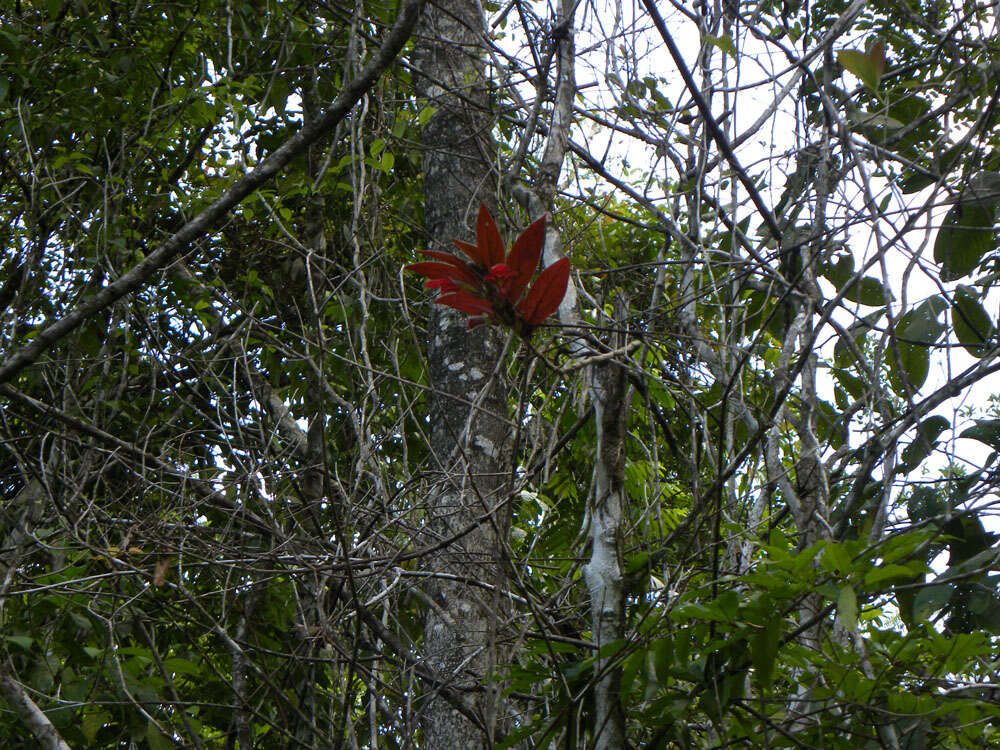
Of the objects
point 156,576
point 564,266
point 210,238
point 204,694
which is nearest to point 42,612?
point 204,694

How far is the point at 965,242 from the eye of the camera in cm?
164

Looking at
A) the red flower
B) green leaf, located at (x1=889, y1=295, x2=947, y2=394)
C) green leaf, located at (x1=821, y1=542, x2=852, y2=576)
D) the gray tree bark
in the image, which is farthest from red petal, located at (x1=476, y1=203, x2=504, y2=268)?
green leaf, located at (x1=889, y1=295, x2=947, y2=394)

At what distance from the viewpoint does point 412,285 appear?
3549 mm

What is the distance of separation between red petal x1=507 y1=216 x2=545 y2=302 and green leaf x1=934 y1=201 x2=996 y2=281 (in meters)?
1.03

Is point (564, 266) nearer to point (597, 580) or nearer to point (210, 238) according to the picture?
point (597, 580)

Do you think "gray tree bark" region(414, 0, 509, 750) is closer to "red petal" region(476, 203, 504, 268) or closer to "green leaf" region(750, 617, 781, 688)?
"green leaf" region(750, 617, 781, 688)

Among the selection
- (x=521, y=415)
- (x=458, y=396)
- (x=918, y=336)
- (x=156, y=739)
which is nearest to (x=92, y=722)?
(x=156, y=739)

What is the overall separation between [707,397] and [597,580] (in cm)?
149

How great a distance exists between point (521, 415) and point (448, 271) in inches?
8.7

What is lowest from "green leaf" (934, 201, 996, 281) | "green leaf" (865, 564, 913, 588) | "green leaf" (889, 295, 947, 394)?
"green leaf" (865, 564, 913, 588)

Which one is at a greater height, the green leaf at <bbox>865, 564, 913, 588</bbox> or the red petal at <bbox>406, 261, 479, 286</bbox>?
the red petal at <bbox>406, 261, 479, 286</bbox>

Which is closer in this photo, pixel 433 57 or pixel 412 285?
pixel 433 57

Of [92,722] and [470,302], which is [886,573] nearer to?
[470,302]

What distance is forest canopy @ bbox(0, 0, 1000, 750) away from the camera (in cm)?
130
